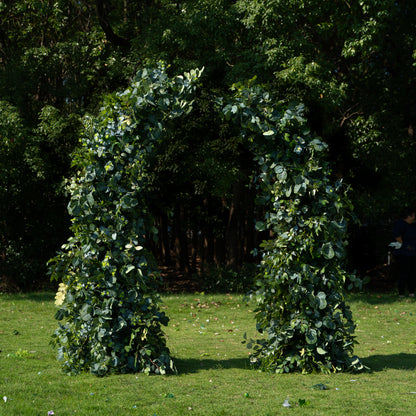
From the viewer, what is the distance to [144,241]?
6945 millimetres

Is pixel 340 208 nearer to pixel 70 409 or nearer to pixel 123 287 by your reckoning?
pixel 123 287

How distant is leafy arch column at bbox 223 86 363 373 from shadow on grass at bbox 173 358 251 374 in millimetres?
553

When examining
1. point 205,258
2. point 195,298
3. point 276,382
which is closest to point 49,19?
point 195,298

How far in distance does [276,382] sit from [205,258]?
18827 millimetres

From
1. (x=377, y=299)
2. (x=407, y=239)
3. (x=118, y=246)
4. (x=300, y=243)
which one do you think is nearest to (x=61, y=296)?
(x=118, y=246)

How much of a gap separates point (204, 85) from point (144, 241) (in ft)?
30.7

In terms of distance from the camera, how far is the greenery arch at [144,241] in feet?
22.1

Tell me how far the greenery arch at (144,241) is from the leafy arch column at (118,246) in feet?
0.04

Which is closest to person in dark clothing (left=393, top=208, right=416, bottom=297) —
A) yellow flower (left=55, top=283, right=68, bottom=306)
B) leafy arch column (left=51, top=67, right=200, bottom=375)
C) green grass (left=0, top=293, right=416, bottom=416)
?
green grass (left=0, top=293, right=416, bottom=416)

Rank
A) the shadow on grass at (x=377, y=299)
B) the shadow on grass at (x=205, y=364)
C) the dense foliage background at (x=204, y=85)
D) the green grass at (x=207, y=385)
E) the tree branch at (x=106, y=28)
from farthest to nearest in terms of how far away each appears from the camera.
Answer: the tree branch at (x=106, y=28)
the shadow on grass at (x=377, y=299)
the dense foliage background at (x=204, y=85)
the shadow on grass at (x=205, y=364)
the green grass at (x=207, y=385)

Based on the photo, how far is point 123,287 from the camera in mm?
6855

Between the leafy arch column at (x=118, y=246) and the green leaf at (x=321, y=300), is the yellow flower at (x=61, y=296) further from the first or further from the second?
the green leaf at (x=321, y=300)

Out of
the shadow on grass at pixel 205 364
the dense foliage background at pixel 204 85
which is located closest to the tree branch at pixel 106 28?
the dense foliage background at pixel 204 85

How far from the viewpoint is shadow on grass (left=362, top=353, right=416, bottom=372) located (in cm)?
741
